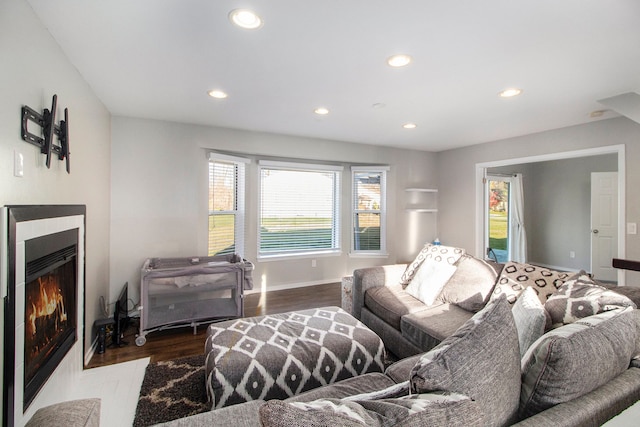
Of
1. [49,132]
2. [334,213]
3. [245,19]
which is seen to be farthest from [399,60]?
[334,213]

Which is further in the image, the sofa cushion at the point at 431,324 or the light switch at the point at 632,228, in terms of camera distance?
the light switch at the point at 632,228

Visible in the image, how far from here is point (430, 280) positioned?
2.74 metres

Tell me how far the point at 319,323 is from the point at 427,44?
207cm

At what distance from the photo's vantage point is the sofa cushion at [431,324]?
208 cm

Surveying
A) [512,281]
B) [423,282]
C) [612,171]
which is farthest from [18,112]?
[612,171]

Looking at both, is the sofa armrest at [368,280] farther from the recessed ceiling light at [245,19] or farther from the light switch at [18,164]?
the light switch at [18,164]

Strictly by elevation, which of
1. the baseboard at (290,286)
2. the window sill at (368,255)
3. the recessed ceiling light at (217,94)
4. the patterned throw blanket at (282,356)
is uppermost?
the recessed ceiling light at (217,94)

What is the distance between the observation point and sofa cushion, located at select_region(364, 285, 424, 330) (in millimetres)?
2521

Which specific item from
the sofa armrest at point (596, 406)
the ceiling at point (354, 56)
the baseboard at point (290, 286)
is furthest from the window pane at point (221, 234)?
the sofa armrest at point (596, 406)

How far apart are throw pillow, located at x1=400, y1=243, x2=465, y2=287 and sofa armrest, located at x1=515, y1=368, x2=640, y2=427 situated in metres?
1.80

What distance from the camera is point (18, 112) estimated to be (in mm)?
1454

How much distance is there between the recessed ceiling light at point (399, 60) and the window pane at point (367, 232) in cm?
321

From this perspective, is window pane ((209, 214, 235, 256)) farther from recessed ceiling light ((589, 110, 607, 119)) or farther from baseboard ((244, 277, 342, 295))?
recessed ceiling light ((589, 110, 607, 119))

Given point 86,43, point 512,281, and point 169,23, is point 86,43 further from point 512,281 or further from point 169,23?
point 512,281
